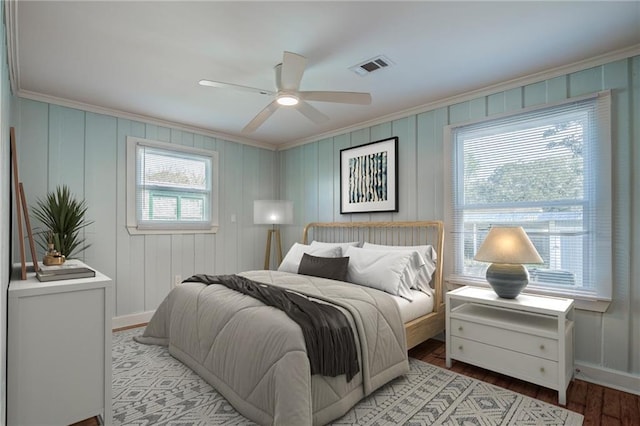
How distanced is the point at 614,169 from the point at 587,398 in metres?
1.64

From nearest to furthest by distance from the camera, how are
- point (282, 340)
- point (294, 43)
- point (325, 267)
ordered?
point (282, 340) < point (294, 43) < point (325, 267)

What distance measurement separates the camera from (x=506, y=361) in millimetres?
2463

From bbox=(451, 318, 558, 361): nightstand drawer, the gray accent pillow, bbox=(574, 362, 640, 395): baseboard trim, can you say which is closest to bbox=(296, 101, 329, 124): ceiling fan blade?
the gray accent pillow

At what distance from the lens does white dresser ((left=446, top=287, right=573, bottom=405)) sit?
2252mm

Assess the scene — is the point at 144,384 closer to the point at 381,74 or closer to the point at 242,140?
the point at 381,74

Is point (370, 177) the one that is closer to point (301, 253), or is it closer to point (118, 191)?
point (301, 253)

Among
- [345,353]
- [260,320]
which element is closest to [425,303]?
[345,353]

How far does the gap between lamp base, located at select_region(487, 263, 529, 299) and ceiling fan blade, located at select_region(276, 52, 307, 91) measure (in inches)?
83.2

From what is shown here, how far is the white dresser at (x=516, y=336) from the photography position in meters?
2.25

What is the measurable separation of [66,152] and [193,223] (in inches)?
60.6

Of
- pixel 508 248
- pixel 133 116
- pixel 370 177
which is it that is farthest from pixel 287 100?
pixel 133 116

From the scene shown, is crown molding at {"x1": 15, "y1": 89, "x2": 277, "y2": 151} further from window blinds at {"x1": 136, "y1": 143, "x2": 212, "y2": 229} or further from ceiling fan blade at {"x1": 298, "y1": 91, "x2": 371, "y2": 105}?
ceiling fan blade at {"x1": 298, "y1": 91, "x2": 371, "y2": 105}

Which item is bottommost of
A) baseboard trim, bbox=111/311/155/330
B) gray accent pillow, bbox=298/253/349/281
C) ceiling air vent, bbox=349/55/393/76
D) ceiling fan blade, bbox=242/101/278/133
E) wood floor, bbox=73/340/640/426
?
wood floor, bbox=73/340/640/426

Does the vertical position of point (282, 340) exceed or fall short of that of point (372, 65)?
it falls short
